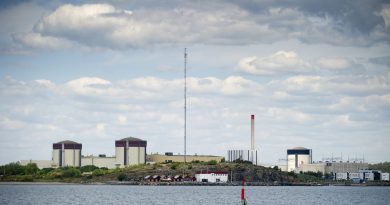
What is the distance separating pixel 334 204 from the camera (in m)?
142

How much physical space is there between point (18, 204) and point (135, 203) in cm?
1894

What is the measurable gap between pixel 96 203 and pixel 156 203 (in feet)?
33.4

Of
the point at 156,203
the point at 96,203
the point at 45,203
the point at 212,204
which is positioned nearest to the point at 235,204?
the point at 212,204

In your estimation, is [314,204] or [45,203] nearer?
[45,203]

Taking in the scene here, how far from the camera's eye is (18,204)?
412 ft

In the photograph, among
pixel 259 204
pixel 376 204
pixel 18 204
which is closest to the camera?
pixel 18 204

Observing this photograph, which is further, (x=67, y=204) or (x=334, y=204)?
(x=334, y=204)

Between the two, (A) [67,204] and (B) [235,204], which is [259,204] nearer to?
(B) [235,204]

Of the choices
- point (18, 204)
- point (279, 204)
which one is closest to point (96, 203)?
point (18, 204)

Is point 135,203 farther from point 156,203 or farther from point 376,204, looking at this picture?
point 376,204

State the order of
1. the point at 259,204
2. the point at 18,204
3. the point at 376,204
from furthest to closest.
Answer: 1. the point at 376,204
2. the point at 259,204
3. the point at 18,204

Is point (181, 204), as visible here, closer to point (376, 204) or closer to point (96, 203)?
point (96, 203)

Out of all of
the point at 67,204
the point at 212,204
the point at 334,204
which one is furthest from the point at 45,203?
the point at 334,204

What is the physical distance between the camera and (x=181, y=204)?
132 m
